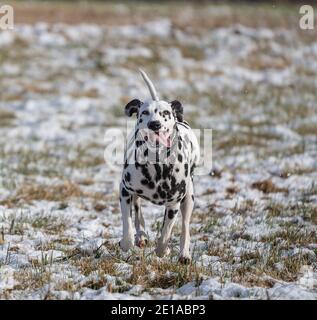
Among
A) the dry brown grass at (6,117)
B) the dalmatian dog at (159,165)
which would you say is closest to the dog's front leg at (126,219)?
the dalmatian dog at (159,165)

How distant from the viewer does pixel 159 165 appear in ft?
16.6

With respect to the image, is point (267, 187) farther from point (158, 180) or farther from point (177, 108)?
point (158, 180)

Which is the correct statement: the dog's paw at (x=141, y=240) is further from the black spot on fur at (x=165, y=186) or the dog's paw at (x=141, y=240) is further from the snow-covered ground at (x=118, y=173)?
the black spot on fur at (x=165, y=186)

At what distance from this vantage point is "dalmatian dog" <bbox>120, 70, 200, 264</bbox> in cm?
495

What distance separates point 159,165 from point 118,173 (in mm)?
4999

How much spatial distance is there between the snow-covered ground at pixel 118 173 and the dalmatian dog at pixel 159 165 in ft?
1.16

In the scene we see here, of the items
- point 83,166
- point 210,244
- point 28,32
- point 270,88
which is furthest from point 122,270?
point 28,32

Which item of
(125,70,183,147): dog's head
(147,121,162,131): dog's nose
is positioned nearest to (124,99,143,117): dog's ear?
(125,70,183,147): dog's head

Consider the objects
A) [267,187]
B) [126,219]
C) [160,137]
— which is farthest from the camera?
[267,187]

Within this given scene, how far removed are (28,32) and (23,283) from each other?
17.9 meters

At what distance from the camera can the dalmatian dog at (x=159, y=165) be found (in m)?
4.95

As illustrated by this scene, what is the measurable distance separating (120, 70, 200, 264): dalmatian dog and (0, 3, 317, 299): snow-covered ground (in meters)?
0.35

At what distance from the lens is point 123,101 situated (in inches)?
635

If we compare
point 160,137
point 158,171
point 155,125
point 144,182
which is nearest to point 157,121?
point 155,125
